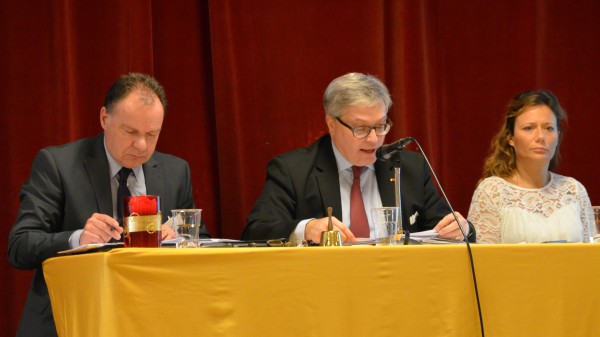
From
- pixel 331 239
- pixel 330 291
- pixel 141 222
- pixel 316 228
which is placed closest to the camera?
pixel 330 291

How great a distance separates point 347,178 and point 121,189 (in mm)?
942

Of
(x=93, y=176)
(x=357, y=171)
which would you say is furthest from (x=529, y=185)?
(x=93, y=176)

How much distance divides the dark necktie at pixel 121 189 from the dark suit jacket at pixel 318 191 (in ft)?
1.66

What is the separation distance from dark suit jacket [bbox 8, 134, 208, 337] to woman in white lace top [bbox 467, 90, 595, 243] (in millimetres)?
1425

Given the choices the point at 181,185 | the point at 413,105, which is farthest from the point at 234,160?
the point at 413,105

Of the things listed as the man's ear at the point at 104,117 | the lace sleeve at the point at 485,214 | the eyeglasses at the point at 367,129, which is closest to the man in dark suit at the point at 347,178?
the eyeglasses at the point at 367,129

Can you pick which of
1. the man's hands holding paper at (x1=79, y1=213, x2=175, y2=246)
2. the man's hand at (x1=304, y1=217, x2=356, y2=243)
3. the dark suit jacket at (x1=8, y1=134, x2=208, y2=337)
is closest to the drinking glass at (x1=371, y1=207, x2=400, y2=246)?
the man's hand at (x1=304, y1=217, x2=356, y2=243)

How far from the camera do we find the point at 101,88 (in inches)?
139

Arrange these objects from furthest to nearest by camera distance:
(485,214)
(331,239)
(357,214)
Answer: (485,214) → (357,214) → (331,239)

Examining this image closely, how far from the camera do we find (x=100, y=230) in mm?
2400

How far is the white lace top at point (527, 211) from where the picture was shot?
3.65 metres

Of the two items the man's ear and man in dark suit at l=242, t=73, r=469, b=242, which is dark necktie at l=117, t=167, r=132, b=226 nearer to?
the man's ear

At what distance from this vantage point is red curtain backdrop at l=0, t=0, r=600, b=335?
347 centimetres

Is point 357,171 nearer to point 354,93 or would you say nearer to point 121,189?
point 354,93
